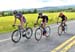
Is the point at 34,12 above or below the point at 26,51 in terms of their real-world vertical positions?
below

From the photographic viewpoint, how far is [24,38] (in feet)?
58.3

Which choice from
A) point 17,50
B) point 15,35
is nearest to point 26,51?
point 17,50

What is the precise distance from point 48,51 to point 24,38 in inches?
204

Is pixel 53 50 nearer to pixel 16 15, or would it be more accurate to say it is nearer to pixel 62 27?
pixel 16 15

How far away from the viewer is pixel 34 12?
241 feet

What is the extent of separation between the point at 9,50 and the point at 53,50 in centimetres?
184

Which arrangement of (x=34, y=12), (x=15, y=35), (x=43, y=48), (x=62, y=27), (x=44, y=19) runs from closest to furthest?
(x=43, y=48), (x=15, y=35), (x=44, y=19), (x=62, y=27), (x=34, y=12)

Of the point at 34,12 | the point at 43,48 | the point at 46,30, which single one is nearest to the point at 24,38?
the point at 46,30

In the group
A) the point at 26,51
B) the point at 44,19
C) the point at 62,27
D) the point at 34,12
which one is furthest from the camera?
the point at 34,12

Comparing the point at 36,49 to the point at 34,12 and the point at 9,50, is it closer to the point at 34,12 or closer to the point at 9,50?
the point at 9,50

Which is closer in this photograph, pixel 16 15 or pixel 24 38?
pixel 16 15

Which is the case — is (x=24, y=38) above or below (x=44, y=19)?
below

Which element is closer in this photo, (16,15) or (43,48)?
(43,48)

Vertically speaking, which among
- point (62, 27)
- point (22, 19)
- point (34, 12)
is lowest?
point (34, 12)
